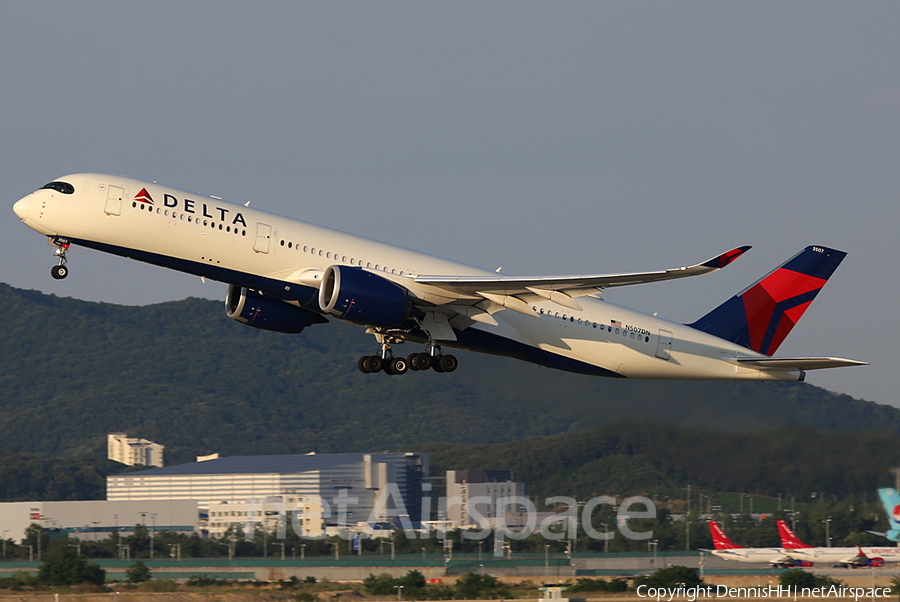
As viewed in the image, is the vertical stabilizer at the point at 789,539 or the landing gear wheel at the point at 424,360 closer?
the landing gear wheel at the point at 424,360

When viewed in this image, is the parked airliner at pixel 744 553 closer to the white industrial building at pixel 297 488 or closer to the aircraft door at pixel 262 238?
the aircraft door at pixel 262 238

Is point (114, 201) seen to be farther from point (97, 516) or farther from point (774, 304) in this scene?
point (97, 516)

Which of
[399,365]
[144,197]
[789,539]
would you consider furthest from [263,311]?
[789,539]

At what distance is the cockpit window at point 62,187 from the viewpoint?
30.2 metres

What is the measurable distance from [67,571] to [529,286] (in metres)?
27.0

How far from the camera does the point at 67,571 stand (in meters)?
46.1

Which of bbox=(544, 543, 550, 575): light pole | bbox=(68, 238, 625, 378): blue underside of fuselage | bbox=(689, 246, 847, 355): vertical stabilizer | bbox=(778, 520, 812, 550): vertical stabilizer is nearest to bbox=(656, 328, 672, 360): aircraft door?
bbox=(689, 246, 847, 355): vertical stabilizer

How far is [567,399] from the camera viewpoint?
43.6 metres

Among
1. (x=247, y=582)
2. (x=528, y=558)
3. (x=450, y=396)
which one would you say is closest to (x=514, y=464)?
(x=528, y=558)

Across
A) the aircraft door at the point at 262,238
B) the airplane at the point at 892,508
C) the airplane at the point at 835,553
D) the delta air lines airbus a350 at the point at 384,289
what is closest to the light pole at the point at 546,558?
the airplane at the point at 835,553

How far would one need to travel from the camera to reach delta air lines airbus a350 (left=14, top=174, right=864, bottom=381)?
98.9 ft

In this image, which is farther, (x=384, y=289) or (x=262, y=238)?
(x=262, y=238)

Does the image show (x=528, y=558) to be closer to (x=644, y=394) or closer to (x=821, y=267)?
(x=644, y=394)

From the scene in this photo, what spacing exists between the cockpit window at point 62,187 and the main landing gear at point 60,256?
1377 millimetres
